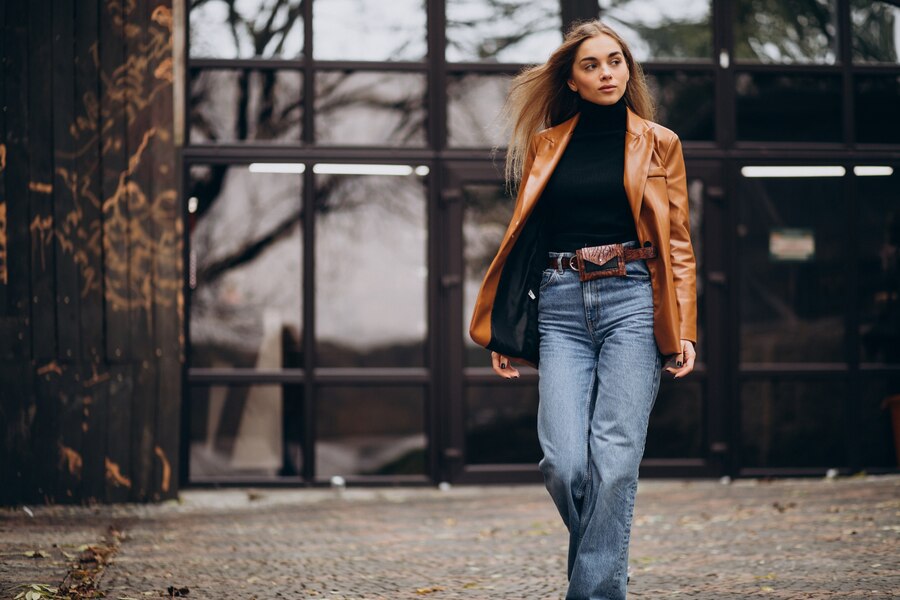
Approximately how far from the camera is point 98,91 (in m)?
7.14

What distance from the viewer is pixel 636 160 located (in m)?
3.71

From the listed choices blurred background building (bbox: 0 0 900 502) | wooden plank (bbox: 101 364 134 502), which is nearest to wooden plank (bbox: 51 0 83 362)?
wooden plank (bbox: 101 364 134 502)

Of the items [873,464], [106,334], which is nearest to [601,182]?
[106,334]

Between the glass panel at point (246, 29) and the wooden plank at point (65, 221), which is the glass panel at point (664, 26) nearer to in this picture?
the glass panel at point (246, 29)

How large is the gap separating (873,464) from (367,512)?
12.0 feet

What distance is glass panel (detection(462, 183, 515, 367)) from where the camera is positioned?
7.97 m

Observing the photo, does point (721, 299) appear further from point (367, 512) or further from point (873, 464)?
point (367, 512)

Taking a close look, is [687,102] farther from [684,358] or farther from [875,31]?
[684,358]

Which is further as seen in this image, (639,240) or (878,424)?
(878,424)

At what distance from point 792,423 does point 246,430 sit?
383cm

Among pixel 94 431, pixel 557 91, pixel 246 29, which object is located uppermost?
pixel 246 29

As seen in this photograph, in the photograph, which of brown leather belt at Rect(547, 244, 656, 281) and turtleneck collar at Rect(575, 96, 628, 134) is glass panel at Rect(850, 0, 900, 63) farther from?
brown leather belt at Rect(547, 244, 656, 281)

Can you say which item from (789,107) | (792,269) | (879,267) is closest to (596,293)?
(792,269)

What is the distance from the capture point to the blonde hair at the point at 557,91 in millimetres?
3902
